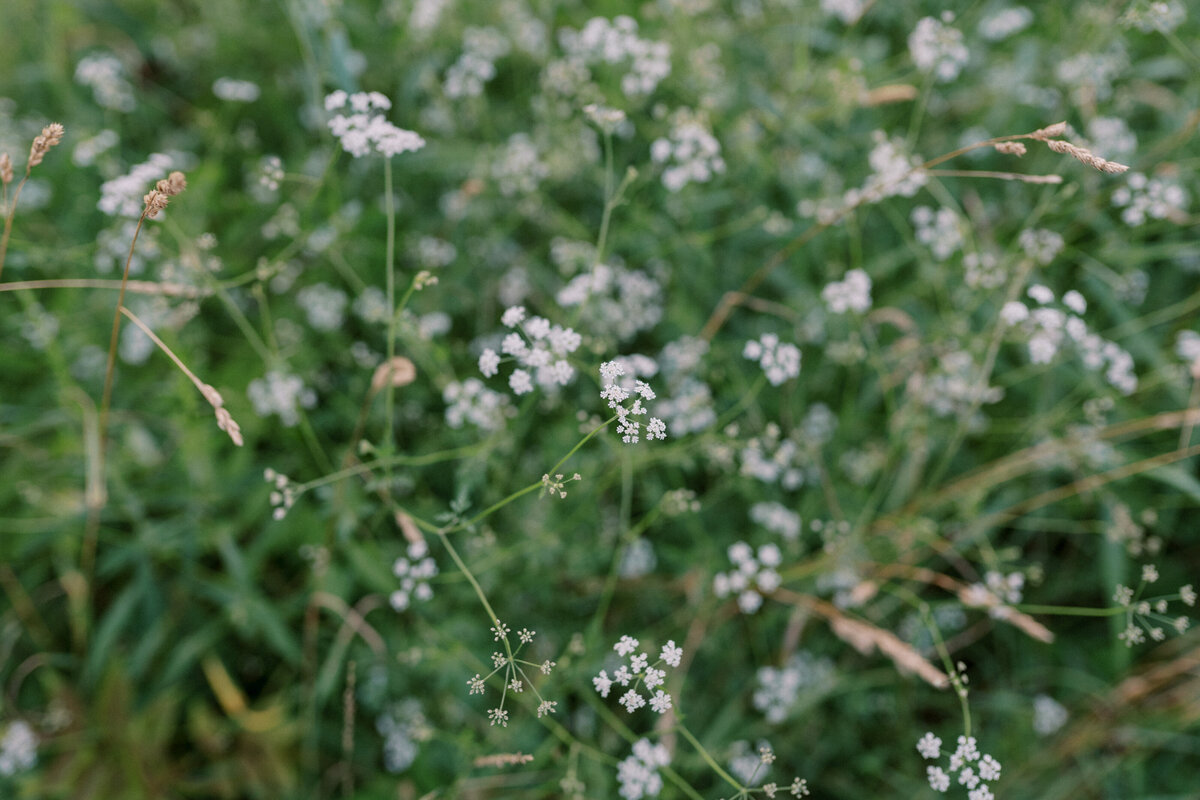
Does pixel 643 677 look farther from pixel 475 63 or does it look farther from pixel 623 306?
pixel 475 63

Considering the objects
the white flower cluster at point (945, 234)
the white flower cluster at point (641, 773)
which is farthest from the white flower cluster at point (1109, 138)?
the white flower cluster at point (641, 773)

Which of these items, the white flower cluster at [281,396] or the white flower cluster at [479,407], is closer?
the white flower cluster at [479,407]

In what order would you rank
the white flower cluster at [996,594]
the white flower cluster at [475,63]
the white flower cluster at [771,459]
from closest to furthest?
the white flower cluster at [996,594]
the white flower cluster at [771,459]
the white flower cluster at [475,63]

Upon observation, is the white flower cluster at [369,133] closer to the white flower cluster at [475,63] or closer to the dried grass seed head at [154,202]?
the dried grass seed head at [154,202]

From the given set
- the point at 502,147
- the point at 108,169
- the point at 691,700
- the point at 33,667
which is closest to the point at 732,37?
the point at 502,147

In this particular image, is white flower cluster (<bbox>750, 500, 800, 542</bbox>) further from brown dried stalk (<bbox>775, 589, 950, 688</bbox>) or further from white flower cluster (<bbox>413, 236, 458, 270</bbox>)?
white flower cluster (<bbox>413, 236, 458, 270</bbox>)

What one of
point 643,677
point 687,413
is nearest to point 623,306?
point 687,413
